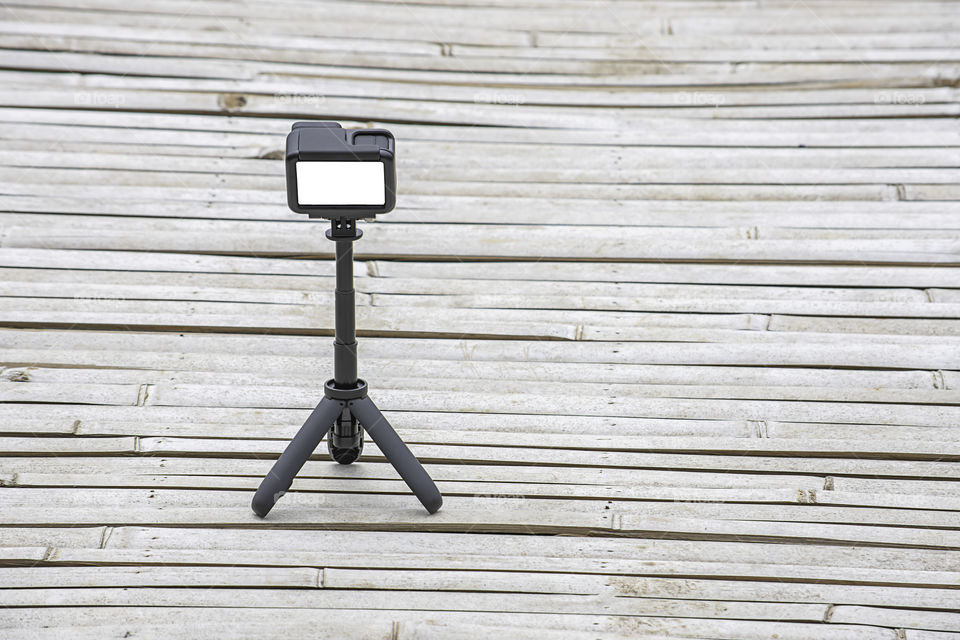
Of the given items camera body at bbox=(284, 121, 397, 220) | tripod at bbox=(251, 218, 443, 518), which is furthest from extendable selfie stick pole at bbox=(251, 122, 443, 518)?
camera body at bbox=(284, 121, 397, 220)

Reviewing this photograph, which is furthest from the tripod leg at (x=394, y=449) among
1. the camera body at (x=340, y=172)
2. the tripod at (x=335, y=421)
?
the camera body at (x=340, y=172)

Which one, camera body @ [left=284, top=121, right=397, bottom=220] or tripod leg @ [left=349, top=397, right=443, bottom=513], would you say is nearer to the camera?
camera body @ [left=284, top=121, right=397, bottom=220]

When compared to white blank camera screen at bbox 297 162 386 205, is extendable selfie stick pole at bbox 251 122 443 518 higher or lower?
lower

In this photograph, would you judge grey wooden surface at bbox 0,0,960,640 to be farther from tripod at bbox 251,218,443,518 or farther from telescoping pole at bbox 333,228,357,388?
telescoping pole at bbox 333,228,357,388

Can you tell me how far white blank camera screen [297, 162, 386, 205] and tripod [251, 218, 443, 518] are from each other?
16 centimetres

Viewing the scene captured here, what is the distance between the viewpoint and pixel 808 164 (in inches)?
117

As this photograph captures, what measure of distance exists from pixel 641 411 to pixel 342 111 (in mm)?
1587

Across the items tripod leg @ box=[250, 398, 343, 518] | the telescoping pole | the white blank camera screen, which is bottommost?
tripod leg @ box=[250, 398, 343, 518]

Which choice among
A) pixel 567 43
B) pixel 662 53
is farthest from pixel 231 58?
pixel 662 53

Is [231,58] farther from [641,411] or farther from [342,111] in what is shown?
[641,411]

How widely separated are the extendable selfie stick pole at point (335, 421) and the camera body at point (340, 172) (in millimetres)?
143

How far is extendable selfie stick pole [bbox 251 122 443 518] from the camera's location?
178 centimetres

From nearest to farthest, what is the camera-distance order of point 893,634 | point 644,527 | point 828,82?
point 893,634, point 644,527, point 828,82

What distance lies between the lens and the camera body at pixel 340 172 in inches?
63.5
